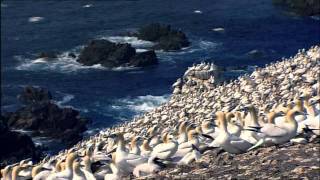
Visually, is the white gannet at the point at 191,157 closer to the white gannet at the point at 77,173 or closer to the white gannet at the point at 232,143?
the white gannet at the point at 232,143

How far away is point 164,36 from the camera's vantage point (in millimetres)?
77875

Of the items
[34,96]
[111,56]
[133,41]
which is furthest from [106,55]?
[34,96]

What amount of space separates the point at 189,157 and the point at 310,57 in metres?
24.8

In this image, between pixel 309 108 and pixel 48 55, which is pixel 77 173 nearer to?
pixel 309 108

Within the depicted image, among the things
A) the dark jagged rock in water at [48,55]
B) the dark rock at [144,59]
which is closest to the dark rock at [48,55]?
the dark jagged rock in water at [48,55]

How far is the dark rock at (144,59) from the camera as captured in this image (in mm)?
70000

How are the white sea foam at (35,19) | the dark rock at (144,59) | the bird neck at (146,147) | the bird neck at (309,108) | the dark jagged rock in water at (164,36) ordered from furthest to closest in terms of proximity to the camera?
the white sea foam at (35,19)
the dark jagged rock in water at (164,36)
the dark rock at (144,59)
the bird neck at (309,108)
the bird neck at (146,147)

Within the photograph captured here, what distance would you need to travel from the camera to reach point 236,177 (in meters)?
16.8

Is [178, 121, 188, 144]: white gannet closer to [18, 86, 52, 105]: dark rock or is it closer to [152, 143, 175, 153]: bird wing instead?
[152, 143, 175, 153]: bird wing

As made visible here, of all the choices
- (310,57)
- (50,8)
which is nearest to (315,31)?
(50,8)

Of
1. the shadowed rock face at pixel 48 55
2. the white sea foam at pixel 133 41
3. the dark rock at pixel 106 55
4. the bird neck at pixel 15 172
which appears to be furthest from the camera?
the white sea foam at pixel 133 41

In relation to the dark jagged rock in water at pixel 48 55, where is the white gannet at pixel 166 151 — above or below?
above

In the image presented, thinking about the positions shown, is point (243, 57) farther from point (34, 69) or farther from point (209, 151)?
point (209, 151)

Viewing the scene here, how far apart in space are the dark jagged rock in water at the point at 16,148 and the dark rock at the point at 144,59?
66.5 ft
